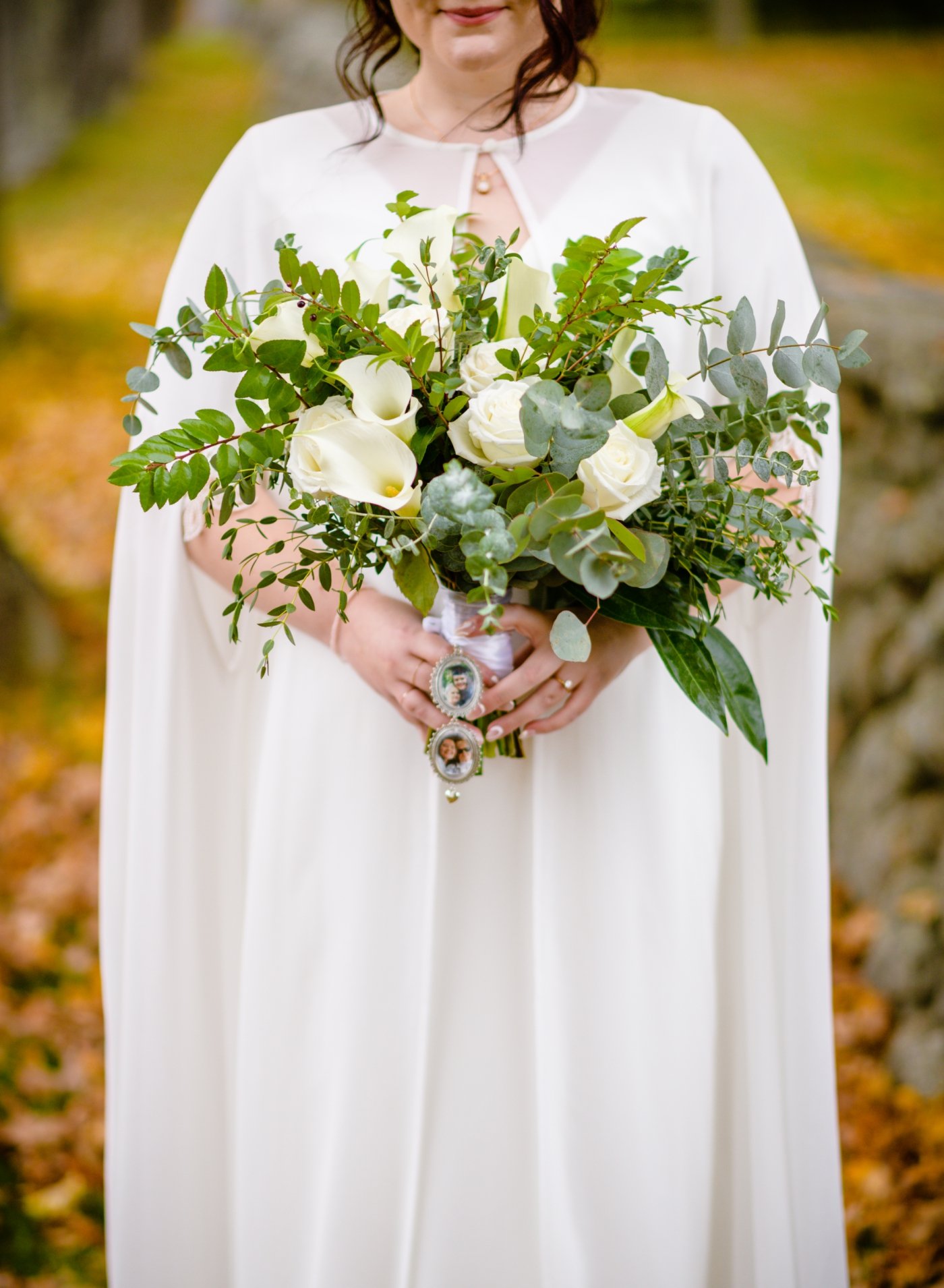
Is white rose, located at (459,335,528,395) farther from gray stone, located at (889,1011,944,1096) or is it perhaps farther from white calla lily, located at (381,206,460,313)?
gray stone, located at (889,1011,944,1096)

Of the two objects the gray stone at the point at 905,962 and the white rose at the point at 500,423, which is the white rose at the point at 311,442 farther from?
the gray stone at the point at 905,962

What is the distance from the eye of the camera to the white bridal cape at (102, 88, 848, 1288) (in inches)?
54.4

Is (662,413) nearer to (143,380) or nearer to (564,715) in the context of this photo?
(564,715)

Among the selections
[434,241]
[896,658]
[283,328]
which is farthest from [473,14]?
[896,658]

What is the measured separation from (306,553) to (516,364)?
0.27 metres

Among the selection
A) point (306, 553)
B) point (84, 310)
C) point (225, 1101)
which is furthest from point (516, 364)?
point (84, 310)

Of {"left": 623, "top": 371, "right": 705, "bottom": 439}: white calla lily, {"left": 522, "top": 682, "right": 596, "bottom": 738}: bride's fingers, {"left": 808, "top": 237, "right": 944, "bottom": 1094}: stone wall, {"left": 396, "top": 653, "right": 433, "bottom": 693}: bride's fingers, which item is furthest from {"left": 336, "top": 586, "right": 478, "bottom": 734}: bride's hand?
{"left": 808, "top": 237, "right": 944, "bottom": 1094}: stone wall

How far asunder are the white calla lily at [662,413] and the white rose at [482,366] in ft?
0.42

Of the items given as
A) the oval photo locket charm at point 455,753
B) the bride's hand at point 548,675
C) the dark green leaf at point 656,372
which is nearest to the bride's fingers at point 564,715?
the bride's hand at point 548,675

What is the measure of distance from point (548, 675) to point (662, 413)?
1.10ft

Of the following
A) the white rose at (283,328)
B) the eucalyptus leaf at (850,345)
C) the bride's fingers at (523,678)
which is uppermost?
the white rose at (283,328)

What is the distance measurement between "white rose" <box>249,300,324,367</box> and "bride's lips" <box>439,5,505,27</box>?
50 cm

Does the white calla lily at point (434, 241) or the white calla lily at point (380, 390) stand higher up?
the white calla lily at point (434, 241)

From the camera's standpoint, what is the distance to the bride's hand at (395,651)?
1207 mm
